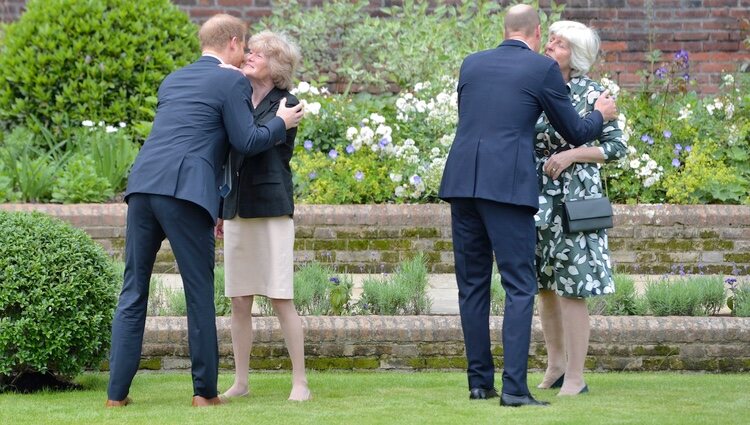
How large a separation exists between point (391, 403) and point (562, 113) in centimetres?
146

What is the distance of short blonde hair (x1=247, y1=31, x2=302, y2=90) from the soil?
1787 millimetres

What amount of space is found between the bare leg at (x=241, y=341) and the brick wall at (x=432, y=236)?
9.99 feet

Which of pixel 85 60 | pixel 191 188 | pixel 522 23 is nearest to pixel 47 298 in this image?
pixel 191 188

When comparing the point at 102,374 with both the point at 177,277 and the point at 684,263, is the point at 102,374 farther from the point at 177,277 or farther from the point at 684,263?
the point at 684,263

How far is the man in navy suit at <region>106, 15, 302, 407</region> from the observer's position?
5.21 meters

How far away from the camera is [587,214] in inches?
219

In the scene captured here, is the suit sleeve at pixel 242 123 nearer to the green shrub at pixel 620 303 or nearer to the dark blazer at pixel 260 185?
the dark blazer at pixel 260 185

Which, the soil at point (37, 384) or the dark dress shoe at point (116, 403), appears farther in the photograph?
the soil at point (37, 384)

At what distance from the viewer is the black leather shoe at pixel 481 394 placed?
5570 millimetres

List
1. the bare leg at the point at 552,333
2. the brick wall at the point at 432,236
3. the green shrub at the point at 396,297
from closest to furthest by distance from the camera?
the bare leg at the point at 552,333
the green shrub at the point at 396,297
the brick wall at the point at 432,236

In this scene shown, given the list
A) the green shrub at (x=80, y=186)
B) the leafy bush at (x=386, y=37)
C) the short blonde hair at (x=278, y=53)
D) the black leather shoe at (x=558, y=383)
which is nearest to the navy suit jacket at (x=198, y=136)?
the short blonde hair at (x=278, y=53)

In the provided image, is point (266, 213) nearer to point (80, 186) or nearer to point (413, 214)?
point (413, 214)

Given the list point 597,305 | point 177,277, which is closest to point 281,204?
point 597,305

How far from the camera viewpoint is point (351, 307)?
7016mm
